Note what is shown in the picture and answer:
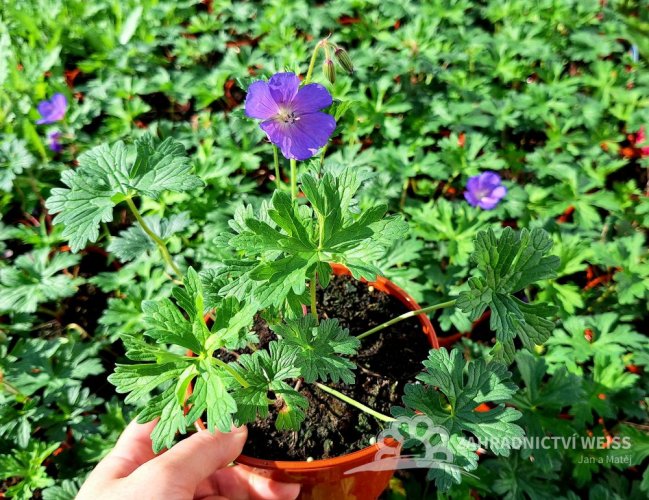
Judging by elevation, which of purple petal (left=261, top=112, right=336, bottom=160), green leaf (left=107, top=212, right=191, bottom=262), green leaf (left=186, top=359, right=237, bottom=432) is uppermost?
purple petal (left=261, top=112, right=336, bottom=160)

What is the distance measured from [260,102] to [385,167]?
1043mm

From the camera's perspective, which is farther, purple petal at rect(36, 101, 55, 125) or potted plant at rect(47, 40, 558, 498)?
purple petal at rect(36, 101, 55, 125)

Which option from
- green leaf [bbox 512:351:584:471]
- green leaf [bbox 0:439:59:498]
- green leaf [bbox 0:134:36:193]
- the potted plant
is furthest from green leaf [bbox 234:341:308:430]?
green leaf [bbox 0:134:36:193]

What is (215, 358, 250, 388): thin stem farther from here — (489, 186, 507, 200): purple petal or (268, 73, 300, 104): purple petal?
(489, 186, 507, 200): purple petal

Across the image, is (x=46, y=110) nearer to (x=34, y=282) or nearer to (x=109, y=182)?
(x=34, y=282)

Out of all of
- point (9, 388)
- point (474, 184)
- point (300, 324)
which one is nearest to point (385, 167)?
point (474, 184)

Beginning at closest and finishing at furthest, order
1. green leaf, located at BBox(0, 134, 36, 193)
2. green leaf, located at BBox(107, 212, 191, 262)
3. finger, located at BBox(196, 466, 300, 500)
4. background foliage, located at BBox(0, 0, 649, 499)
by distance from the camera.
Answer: finger, located at BBox(196, 466, 300, 500)
green leaf, located at BBox(107, 212, 191, 262)
background foliage, located at BBox(0, 0, 649, 499)
green leaf, located at BBox(0, 134, 36, 193)

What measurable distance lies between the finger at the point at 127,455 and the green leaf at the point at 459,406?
0.55 metres

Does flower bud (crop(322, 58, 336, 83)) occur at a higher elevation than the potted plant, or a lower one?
higher

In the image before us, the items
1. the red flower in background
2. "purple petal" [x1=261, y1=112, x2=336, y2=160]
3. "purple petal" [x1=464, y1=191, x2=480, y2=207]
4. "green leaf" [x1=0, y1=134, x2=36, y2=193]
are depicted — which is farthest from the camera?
the red flower in background

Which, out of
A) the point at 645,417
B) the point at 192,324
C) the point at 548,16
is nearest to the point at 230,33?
the point at 548,16

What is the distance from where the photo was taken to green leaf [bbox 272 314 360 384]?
92 cm
